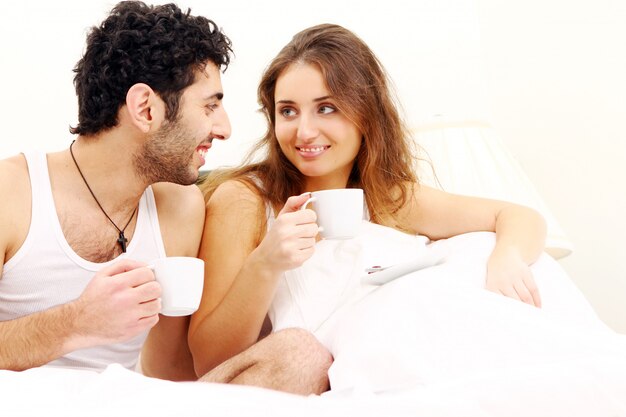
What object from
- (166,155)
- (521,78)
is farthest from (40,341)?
(521,78)

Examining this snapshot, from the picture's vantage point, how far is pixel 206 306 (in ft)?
4.89

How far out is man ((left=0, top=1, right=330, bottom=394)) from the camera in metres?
1.34

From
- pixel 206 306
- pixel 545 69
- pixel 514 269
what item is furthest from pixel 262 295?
pixel 545 69

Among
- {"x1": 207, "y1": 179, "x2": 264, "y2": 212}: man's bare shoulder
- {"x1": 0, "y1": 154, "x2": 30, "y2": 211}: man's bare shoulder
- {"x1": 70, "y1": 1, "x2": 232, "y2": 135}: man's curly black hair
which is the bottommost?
{"x1": 207, "y1": 179, "x2": 264, "y2": 212}: man's bare shoulder

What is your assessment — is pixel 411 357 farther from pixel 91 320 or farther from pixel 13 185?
pixel 13 185

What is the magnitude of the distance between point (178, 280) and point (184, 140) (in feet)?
1.39

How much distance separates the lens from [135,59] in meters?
1.42

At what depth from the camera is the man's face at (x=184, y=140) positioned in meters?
1.44

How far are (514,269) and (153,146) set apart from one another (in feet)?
2.46

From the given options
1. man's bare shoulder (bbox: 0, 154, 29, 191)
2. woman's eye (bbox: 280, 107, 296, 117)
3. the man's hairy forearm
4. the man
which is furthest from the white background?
the man's hairy forearm

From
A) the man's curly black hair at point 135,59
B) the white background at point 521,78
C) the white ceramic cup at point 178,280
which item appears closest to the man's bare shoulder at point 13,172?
the man's curly black hair at point 135,59

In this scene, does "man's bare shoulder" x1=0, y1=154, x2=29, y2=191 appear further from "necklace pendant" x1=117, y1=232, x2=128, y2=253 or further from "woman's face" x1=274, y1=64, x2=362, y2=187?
"woman's face" x1=274, y1=64, x2=362, y2=187

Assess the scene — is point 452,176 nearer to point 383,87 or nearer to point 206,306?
point 383,87

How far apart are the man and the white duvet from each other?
164 mm
